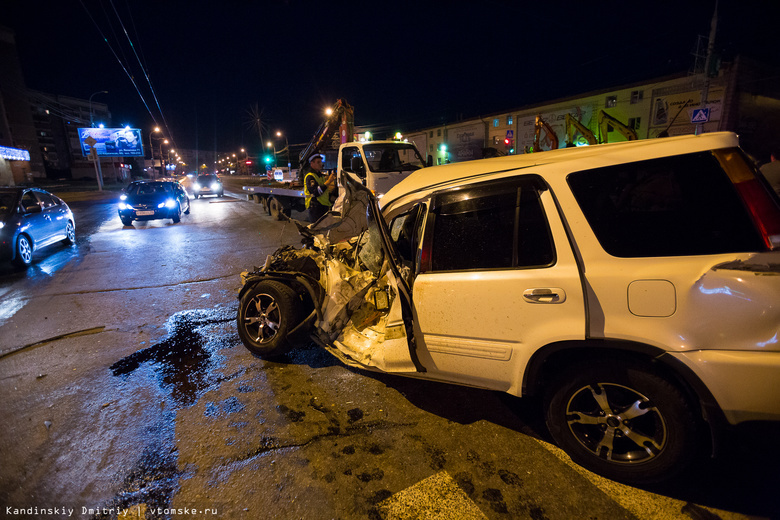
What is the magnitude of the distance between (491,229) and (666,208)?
91cm

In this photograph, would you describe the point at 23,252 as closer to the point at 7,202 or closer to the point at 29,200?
the point at 7,202

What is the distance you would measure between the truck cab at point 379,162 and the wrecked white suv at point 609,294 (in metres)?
6.39

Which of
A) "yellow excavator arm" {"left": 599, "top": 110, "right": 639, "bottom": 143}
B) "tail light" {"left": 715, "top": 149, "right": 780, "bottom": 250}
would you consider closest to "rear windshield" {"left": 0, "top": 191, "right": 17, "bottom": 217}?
"tail light" {"left": 715, "top": 149, "right": 780, "bottom": 250}

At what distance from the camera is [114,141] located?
1624 inches

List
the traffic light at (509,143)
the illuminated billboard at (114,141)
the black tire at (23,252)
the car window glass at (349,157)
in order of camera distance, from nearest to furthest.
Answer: the black tire at (23,252) < the car window glass at (349,157) < the traffic light at (509,143) < the illuminated billboard at (114,141)

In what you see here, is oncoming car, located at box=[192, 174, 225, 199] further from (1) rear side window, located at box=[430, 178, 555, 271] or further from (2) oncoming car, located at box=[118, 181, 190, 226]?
(1) rear side window, located at box=[430, 178, 555, 271]

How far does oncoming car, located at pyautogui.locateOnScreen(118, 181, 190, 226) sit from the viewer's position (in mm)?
13039

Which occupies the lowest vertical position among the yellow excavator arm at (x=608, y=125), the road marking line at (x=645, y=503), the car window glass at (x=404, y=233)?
the road marking line at (x=645, y=503)

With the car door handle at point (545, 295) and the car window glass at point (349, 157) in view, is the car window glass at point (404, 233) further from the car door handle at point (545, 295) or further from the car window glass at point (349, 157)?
the car window glass at point (349, 157)

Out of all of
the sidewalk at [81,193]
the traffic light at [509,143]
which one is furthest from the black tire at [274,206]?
the sidewalk at [81,193]

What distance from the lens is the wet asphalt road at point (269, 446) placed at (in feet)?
6.94

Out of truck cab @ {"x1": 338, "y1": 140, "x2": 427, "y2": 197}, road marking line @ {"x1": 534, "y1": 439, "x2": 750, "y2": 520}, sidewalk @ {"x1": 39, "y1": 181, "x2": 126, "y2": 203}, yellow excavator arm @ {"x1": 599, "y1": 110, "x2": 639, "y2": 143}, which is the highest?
yellow excavator arm @ {"x1": 599, "y1": 110, "x2": 639, "y2": 143}

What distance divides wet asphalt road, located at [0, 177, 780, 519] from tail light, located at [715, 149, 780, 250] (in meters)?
1.02

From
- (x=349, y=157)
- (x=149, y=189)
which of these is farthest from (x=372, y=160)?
(x=149, y=189)
